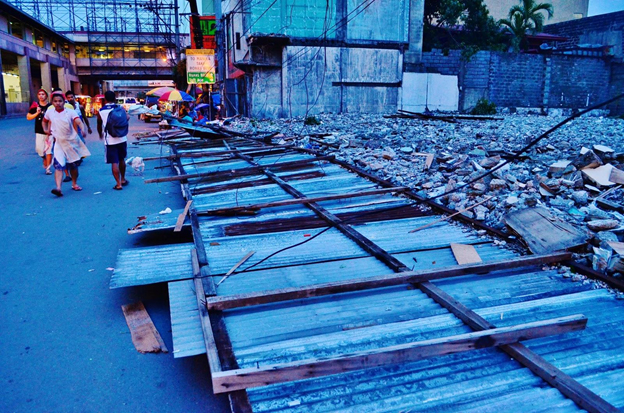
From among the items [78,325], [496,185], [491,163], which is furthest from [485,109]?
[78,325]

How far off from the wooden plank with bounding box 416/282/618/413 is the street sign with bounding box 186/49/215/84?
72.8 ft

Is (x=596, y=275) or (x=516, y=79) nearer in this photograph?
(x=596, y=275)

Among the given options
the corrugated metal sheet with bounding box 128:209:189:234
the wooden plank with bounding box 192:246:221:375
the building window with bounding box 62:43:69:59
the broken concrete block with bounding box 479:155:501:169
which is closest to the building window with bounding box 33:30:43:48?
the building window with bounding box 62:43:69:59

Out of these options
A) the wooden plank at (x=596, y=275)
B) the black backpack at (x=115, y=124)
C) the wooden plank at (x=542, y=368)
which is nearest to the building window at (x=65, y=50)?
the black backpack at (x=115, y=124)

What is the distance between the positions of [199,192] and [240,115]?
19727 millimetres

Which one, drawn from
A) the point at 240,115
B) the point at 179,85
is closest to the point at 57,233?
the point at 240,115

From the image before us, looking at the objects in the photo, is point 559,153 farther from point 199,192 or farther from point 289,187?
point 199,192

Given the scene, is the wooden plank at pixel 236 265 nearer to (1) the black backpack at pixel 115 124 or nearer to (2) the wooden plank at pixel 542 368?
(2) the wooden plank at pixel 542 368

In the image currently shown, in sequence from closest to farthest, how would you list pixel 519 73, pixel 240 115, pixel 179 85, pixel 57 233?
1. pixel 57 233
2. pixel 240 115
3. pixel 519 73
4. pixel 179 85

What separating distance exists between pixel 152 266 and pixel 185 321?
43.9 inches

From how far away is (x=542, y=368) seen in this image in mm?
2293

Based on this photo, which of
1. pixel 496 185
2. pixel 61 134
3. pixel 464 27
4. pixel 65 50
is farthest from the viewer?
pixel 65 50

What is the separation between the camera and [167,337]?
3.19 meters

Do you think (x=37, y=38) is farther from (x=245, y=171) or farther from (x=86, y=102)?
(x=245, y=171)
